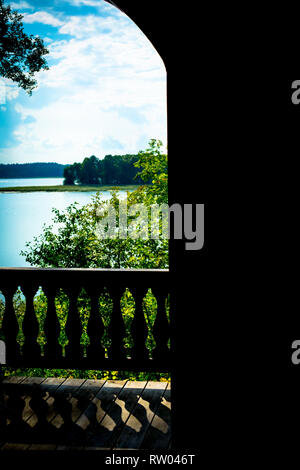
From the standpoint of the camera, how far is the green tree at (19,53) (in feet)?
15.8

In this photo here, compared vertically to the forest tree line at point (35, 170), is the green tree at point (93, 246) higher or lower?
lower

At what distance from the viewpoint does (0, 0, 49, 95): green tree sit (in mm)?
4809

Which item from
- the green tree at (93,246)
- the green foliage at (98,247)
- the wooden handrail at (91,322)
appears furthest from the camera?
the green tree at (93,246)

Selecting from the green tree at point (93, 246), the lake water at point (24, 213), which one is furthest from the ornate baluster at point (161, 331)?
the green tree at point (93, 246)

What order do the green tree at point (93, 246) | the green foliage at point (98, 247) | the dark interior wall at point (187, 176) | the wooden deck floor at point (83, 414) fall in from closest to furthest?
the dark interior wall at point (187, 176) < the wooden deck floor at point (83, 414) < the green foliage at point (98, 247) < the green tree at point (93, 246)

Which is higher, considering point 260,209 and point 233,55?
point 233,55

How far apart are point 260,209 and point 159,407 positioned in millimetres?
1636

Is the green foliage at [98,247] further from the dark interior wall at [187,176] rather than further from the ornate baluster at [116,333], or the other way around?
the dark interior wall at [187,176]

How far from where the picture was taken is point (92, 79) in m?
43.9

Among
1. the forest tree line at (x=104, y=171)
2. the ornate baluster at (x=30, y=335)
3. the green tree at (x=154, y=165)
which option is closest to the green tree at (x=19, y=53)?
the ornate baluster at (x=30, y=335)

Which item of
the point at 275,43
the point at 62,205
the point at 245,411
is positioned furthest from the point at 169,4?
the point at 62,205

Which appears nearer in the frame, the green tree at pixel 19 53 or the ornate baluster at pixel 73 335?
the ornate baluster at pixel 73 335

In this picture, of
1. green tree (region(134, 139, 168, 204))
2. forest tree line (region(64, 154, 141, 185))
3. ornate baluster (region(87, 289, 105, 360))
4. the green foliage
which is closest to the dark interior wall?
ornate baluster (region(87, 289, 105, 360))

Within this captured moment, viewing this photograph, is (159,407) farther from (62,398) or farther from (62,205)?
(62,205)
